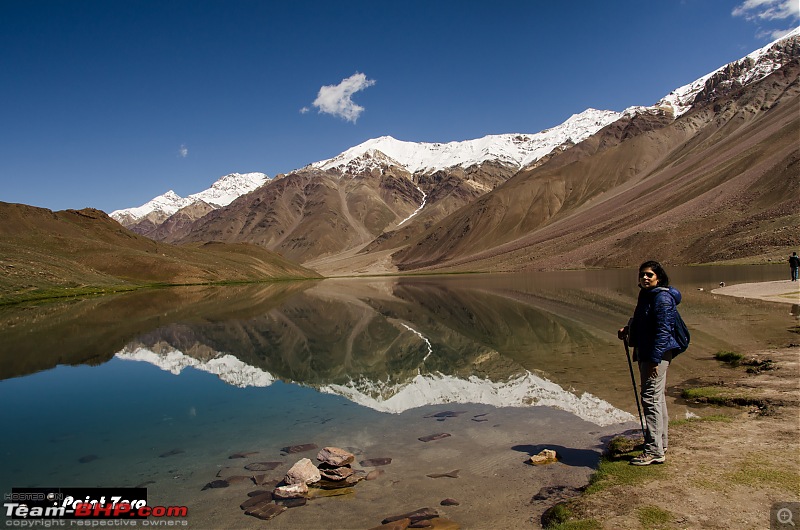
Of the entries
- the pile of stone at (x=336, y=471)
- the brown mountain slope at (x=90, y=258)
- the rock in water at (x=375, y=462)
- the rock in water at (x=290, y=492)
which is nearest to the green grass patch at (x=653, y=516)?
the pile of stone at (x=336, y=471)

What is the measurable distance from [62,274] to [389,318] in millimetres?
62376

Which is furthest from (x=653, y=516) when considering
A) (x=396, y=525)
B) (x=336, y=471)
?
(x=336, y=471)

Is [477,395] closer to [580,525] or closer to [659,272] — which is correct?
[659,272]

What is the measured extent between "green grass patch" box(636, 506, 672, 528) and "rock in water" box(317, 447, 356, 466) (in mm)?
5365

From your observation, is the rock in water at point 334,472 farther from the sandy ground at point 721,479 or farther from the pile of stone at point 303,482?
the sandy ground at point 721,479

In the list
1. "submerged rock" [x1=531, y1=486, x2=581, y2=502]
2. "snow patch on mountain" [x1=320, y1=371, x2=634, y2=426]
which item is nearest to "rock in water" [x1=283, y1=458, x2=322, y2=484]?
"submerged rock" [x1=531, y1=486, x2=581, y2=502]

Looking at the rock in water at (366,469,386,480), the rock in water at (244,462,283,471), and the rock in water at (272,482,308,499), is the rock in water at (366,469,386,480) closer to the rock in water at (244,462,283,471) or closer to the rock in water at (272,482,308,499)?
the rock in water at (272,482,308,499)

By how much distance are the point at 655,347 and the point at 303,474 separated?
22.5 feet

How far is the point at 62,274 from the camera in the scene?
7762cm

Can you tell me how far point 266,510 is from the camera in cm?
859

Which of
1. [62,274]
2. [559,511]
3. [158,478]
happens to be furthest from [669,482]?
[62,274]

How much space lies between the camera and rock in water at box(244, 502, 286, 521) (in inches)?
330

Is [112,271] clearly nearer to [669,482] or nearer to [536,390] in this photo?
[536,390]

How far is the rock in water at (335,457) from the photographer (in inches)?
392
